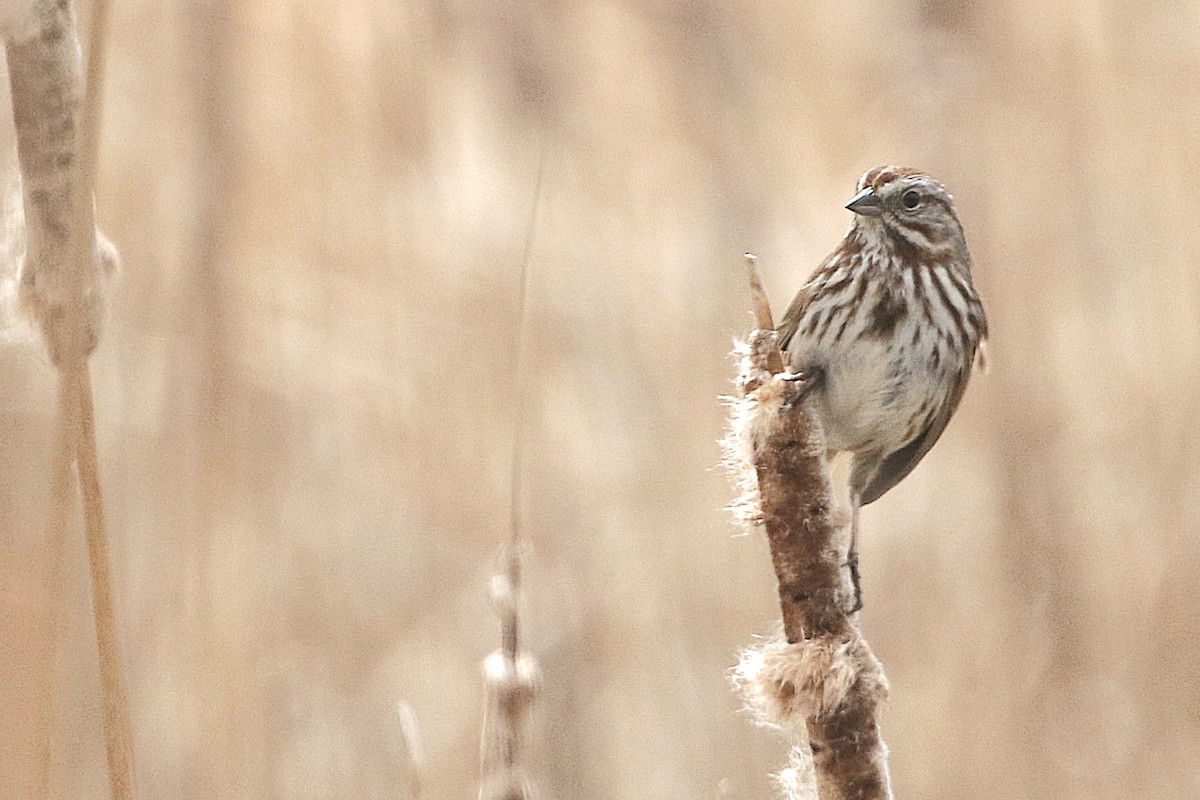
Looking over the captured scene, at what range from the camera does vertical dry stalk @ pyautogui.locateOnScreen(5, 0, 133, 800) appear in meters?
0.95

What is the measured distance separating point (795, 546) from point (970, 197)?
191 cm

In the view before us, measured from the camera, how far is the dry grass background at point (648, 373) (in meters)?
2.61

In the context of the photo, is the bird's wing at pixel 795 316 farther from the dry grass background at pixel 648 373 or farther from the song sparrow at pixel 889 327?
the dry grass background at pixel 648 373

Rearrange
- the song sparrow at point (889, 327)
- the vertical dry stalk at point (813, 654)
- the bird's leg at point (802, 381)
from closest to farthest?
1. the vertical dry stalk at point (813, 654)
2. the bird's leg at point (802, 381)
3. the song sparrow at point (889, 327)

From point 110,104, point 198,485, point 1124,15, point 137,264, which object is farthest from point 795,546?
point 1124,15

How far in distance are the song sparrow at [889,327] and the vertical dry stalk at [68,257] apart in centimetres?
128

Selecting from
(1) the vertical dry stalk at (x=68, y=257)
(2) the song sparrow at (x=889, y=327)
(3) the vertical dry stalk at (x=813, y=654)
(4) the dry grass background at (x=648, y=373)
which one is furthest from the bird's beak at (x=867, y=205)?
(1) the vertical dry stalk at (x=68, y=257)

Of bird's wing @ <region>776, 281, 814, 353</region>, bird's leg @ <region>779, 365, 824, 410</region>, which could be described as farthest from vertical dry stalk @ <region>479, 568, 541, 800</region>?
bird's wing @ <region>776, 281, 814, 353</region>

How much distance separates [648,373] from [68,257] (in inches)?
76.9

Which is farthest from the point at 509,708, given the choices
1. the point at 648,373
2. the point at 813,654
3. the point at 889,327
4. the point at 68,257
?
the point at 648,373

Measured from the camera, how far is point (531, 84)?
2877 mm

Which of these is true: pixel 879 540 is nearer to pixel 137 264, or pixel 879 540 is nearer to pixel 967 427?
pixel 967 427

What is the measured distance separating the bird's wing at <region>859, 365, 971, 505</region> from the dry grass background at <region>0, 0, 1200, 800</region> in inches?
17.8

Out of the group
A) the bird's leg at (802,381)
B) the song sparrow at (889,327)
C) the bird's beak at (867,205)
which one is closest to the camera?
the bird's leg at (802,381)
